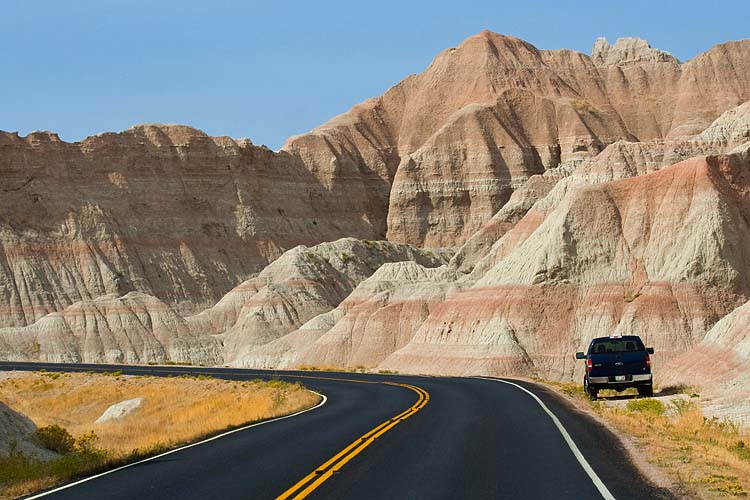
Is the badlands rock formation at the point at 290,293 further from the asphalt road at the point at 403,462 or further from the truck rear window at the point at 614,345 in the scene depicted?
the asphalt road at the point at 403,462

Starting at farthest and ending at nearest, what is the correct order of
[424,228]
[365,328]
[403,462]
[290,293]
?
1. [424,228]
2. [290,293]
3. [365,328]
4. [403,462]

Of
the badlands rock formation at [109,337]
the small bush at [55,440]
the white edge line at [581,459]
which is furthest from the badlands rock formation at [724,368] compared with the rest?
the badlands rock formation at [109,337]

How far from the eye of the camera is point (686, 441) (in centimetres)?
2039

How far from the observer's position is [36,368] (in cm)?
8188

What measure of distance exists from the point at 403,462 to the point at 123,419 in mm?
30203

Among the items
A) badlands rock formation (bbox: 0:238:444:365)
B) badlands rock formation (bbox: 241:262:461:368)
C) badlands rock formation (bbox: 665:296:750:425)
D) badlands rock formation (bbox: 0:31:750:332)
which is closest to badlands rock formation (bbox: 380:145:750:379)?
badlands rock formation (bbox: 241:262:461:368)

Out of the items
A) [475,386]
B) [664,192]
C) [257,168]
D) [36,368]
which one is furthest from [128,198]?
[475,386]

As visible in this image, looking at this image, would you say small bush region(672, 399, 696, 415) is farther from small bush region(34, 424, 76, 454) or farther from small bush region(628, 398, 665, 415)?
small bush region(34, 424, 76, 454)

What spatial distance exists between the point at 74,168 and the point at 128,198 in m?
7.79

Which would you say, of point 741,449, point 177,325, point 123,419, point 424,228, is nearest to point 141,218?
point 177,325

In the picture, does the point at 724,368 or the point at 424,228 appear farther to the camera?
the point at 424,228

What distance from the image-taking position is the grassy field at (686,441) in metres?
14.9

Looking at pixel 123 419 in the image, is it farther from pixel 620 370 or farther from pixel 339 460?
pixel 339 460

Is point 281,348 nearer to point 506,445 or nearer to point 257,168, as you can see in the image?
point 257,168
